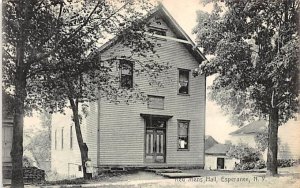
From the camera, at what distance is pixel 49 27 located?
3.27 m

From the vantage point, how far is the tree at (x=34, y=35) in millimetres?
3119

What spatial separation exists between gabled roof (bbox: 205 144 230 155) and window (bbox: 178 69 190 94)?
0.61 m

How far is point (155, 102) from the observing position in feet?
13.3

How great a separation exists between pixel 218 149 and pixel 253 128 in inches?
17.5

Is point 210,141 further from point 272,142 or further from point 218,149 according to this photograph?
point 272,142

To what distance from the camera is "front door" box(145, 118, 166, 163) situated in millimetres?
4515

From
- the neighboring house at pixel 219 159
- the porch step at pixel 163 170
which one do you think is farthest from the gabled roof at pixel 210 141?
the porch step at pixel 163 170

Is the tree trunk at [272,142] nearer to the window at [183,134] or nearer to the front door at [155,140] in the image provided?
the window at [183,134]

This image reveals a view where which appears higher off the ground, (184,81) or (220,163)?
(184,81)

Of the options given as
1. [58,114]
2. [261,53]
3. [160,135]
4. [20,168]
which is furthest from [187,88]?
[20,168]

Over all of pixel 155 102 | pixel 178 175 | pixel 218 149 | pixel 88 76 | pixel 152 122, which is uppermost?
pixel 88 76

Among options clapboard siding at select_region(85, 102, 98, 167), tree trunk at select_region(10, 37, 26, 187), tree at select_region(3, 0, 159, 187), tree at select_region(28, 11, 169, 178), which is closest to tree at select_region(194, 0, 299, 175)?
tree at select_region(28, 11, 169, 178)

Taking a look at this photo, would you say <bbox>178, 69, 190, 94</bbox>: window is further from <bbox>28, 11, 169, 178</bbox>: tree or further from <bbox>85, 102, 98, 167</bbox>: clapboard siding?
<bbox>85, 102, 98, 167</bbox>: clapboard siding

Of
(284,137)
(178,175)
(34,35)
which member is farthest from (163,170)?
(34,35)
